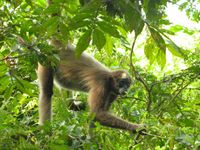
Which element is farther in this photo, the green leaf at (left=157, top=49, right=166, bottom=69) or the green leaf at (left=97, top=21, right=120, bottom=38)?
the green leaf at (left=157, top=49, right=166, bottom=69)

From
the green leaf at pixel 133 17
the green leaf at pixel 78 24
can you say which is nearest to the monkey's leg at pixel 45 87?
the green leaf at pixel 78 24

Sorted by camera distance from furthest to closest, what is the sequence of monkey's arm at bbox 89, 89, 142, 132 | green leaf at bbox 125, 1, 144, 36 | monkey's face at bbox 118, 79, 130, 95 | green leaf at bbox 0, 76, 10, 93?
monkey's face at bbox 118, 79, 130, 95
monkey's arm at bbox 89, 89, 142, 132
green leaf at bbox 0, 76, 10, 93
green leaf at bbox 125, 1, 144, 36

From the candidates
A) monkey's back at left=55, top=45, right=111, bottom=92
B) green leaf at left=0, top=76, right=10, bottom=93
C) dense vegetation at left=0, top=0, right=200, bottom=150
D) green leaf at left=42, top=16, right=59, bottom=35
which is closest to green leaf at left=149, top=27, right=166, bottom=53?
dense vegetation at left=0, top=0, right=200, bottom=150

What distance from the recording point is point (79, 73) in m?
6.60

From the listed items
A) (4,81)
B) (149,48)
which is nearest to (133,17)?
(149,48)

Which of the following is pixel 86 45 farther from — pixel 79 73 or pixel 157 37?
pixel 79 73

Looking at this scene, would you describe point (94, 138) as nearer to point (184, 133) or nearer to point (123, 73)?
point (184, 133)

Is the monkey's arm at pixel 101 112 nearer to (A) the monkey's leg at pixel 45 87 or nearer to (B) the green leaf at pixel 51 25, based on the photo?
(A) the monkey's leg at pixel 45 87

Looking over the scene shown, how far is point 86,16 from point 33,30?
42 cm

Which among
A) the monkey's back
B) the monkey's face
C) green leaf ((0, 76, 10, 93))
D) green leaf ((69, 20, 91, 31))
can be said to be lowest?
green leaf ((0, 76, 10, 93))

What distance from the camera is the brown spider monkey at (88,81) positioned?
6.00m

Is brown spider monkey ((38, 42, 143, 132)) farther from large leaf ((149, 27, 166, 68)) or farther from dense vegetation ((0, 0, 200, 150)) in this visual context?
large leaf ((149, 27, 166, 68))

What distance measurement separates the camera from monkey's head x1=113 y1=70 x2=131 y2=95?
624 cm

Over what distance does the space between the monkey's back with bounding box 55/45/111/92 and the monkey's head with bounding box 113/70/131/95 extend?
0.75 ft
